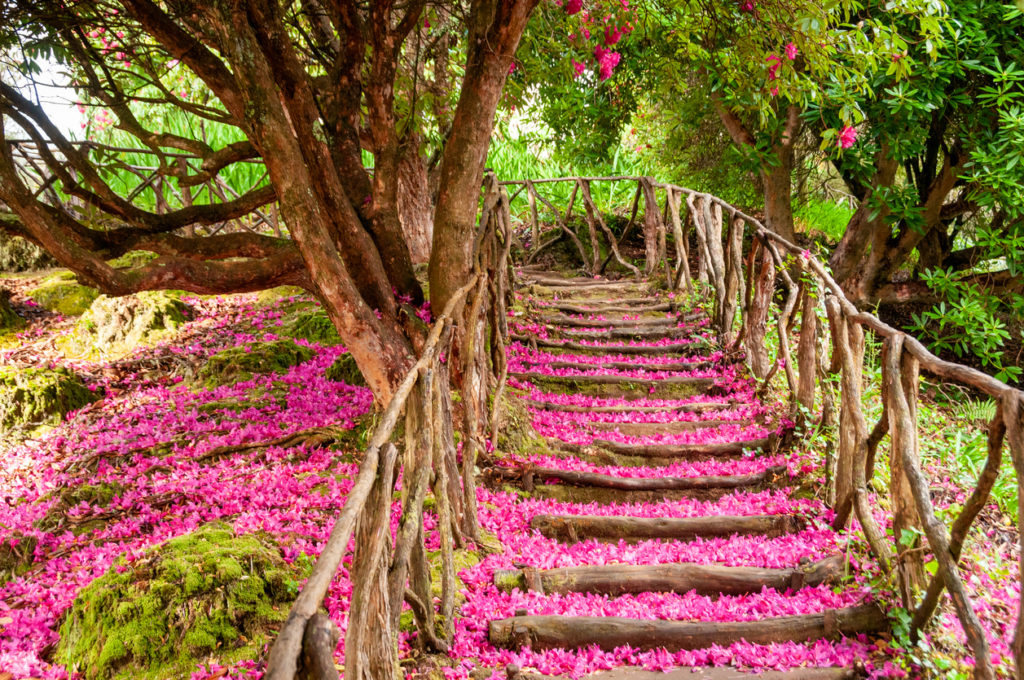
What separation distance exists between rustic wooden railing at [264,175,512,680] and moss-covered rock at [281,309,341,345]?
2.32m

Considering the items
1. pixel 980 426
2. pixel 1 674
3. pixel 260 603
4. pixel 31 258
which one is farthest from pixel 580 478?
pixel 31 258

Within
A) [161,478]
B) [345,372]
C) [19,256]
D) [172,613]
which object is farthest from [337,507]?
[19,256]

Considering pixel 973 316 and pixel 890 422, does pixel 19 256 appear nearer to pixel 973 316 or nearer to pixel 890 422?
pixel 890 422

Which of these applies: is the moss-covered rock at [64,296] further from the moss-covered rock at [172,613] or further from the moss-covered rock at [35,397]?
the moss-covered rock at [172,613]

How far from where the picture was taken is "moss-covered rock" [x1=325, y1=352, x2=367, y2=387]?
5.82 metres

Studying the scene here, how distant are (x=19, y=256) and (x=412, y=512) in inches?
357

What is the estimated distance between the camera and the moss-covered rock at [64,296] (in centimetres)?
803

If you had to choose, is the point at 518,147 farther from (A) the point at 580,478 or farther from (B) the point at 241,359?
(A) the point at 580,478

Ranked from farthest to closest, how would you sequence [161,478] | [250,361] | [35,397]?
[250,361], [35,397], [161,478]

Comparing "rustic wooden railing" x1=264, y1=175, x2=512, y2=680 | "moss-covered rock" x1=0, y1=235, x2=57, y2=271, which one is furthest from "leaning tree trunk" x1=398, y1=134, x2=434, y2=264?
"moss-covered rock" x1=0, y1=235, x2=57, y2=271

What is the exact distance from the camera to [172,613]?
2.73 metres

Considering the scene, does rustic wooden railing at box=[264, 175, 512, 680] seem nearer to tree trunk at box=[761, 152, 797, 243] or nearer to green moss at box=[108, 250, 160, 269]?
tree trunk at box=[761, 152, 797, 243]

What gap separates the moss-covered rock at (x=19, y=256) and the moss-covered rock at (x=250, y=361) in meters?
4.47

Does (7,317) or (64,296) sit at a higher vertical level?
(64,296)
